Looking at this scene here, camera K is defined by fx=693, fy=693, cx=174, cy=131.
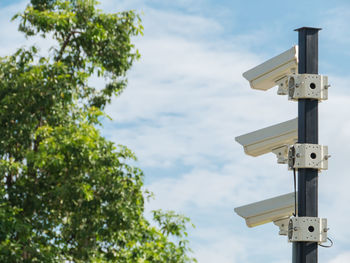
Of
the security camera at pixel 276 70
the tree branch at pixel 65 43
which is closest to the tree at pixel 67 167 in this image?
the tree branch at pixel 65 43

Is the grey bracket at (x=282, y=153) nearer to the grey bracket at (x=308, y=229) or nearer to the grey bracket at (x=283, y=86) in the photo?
the grey bracket at (x=283, y=86)

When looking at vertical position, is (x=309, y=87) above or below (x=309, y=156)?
above

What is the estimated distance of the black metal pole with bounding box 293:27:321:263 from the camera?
8773 millimetres

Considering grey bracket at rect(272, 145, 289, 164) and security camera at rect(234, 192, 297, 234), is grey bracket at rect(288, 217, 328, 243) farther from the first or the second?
grey bracket at rect(272, 145, 289, 164)

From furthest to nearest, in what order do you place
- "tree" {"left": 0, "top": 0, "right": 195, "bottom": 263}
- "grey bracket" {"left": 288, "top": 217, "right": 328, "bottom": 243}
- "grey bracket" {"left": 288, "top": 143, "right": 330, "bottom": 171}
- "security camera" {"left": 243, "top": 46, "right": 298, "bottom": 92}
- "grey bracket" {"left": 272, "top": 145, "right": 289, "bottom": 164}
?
"tree" {"left": 0, "top": 0, "right": 195, "bottom": 263}, "security camera" {"left": 243, "top": 46, "right": 298, "bottom": 92}, "grey bracket" {"left": 272, "top": 145, "right": 289, "bottom": 164}, "grey bracket" {"left": 288, "top": 143, "right": 330, "bottom": 171}, "grey bracket" {"left": 288, "top": 217, "right": 328, "bottom": 243}

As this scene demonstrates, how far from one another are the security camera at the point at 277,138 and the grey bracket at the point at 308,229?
0.91 meters

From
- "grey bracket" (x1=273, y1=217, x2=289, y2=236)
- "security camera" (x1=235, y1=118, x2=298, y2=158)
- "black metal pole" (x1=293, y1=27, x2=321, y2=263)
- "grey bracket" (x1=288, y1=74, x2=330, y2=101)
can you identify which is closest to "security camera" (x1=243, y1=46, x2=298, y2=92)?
"black metal pole" (x1=293, y1=27, x2=321, y2=263)

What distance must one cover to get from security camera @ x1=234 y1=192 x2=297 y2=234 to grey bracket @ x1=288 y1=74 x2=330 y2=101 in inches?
51.4

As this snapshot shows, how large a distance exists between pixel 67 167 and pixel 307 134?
26.2 feet

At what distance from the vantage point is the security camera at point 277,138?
9.23 m

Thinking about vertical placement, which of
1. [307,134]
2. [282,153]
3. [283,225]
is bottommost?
[283,225]

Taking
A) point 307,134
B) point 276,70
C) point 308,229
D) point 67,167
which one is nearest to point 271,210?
point 308,229

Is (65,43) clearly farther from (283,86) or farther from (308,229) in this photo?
(308,229)

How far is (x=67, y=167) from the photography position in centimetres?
1577
